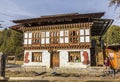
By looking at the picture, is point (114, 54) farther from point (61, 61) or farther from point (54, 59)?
point (54, 59)

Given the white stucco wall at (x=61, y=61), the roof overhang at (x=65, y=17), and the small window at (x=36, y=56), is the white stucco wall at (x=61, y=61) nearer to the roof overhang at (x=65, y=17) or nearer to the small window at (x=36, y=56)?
the small window at (x=36, y=56)

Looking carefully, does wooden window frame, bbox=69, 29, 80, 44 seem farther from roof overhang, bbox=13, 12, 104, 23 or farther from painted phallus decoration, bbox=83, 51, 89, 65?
painted phallus decoration, bbox=83, 51, 89, 65

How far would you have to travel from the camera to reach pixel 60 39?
3412cm

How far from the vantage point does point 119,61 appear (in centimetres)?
2948

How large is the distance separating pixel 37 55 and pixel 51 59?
2673 mm

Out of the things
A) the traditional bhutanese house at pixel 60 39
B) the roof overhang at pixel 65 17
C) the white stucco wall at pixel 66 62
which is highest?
the roof overhang at pixel 65 17

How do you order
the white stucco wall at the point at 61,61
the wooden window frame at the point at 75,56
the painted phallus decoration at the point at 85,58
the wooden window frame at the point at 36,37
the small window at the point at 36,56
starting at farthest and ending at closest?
the wooden window frame at the point at 36,37
the small window at the point at 36,56
the wooden window frame at the point at 75,56
the white stucco wall at the point at 61,61
the painted phallus decoration at the point at 85,58

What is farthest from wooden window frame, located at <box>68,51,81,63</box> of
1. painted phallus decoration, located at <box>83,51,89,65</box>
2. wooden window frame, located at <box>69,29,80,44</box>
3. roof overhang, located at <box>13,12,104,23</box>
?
roof overhang, located at <box>13,12,104,23</box>

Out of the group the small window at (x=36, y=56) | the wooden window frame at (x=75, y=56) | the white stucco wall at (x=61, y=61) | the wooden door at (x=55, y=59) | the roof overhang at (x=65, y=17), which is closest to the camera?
the roof overhang at (x=65, y=17)

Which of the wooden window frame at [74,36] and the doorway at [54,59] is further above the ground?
the wooden window frame at [74,36]

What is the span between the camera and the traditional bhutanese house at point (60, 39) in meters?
32.4

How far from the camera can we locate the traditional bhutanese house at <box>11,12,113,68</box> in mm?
32362

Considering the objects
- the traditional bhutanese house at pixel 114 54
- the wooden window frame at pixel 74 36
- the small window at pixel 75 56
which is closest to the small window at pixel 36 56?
the small window at pixel 75 56

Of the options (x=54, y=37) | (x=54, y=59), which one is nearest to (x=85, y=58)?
(x=54, y=59)
